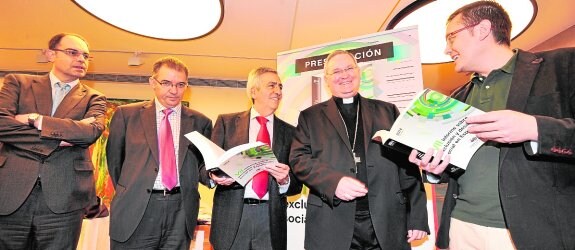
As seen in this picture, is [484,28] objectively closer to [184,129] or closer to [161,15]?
[184,129]

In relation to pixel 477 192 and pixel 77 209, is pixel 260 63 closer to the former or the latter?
pixel 77 209

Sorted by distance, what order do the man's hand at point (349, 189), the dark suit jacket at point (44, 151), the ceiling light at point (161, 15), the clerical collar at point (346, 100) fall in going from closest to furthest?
the man's hand at point (349, 189), the dark suit jacket at point (44, 151), the clerical collar at point (346, 100), the ceiling light at point (161, 15)

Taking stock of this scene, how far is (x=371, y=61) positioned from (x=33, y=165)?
2938 mm

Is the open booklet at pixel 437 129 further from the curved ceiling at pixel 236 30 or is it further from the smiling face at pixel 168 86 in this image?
the curved ceiling at pixel 236 30

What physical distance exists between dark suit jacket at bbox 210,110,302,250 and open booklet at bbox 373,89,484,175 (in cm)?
102

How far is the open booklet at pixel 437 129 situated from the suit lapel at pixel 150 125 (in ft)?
5.07


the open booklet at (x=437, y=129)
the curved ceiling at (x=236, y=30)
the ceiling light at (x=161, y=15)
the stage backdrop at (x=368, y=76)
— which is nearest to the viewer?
the open booklet at (x=437, y=129)

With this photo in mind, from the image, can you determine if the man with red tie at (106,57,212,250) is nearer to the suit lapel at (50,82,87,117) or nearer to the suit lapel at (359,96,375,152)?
the suit lapel at (50,82,87,117)

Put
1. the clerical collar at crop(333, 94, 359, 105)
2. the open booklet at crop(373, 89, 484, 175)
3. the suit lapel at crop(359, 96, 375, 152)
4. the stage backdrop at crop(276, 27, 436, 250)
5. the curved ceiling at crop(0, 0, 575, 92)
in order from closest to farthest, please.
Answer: the open booklet at crop(373, 89, 484, 175)
the suit lapel at crop(359, 96, 375, 152)
the clerical collar at crop(333, 94, 359, 105)
the stage backdrop at crop(276, 27, 436, 250)
the curved ceiling at crop(0, 0, 575, 92)

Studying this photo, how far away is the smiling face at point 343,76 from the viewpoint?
2.16m

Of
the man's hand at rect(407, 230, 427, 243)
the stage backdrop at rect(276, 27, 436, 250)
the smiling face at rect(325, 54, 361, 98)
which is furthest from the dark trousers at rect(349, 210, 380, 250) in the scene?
the stage backdrop at rect(276, 27, 436, 250)

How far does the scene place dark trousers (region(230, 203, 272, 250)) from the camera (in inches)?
83.9

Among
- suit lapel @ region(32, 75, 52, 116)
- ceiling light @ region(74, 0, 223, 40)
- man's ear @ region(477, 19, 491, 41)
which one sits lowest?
suit lapel @ region(32, 75, 52, 116)

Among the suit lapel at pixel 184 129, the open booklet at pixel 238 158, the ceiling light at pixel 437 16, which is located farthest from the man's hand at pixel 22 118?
the ceiling light at pixel 437 16
